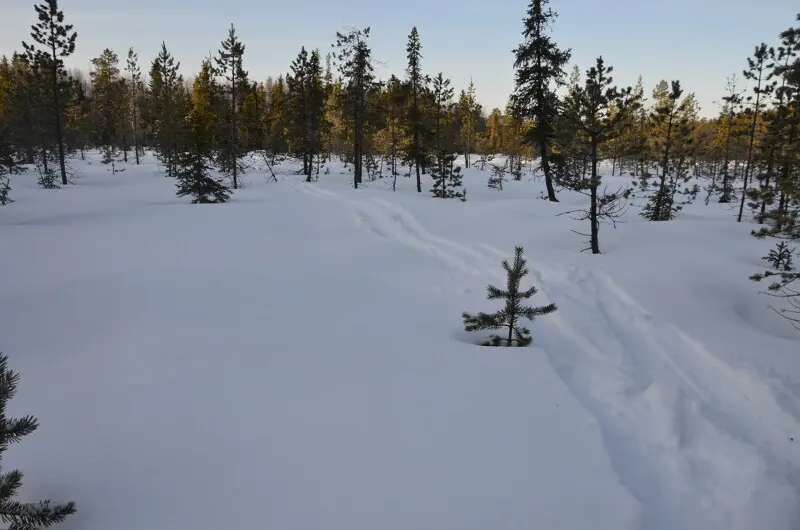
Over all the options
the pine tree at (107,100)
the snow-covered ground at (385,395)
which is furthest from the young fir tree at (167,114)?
the snow-covered ground at (385,395)

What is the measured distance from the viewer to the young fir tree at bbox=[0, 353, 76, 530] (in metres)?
2.54

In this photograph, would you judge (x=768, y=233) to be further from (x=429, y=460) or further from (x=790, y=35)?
(x=429, y=460)

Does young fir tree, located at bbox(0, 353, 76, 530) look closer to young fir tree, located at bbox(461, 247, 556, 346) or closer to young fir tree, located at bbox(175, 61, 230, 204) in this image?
young fir tree, located at bbox(461, 247, 556, 346)

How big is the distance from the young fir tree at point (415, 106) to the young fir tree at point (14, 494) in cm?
2859

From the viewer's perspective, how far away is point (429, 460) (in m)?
3.83

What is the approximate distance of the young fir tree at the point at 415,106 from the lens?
2994cm

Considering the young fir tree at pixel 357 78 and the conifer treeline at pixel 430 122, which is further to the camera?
the young fir tree at pixel 357 78

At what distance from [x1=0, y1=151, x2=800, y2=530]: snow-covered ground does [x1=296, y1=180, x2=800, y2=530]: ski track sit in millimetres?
28

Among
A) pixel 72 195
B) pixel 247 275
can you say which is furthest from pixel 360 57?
pixel 247 275

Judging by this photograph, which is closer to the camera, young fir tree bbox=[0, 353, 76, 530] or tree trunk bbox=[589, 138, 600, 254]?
young fir tree bbox=[0, 353, 76, 530]

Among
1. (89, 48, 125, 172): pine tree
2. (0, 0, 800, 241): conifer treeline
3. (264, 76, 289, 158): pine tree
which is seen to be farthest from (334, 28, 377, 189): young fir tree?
(89, 48, 125, 172): pine tree

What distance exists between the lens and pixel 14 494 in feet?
8.57

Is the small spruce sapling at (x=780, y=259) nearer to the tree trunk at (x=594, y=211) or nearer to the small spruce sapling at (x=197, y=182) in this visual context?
the tree trunk at (x=594, y=211)

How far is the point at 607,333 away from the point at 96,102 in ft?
216
